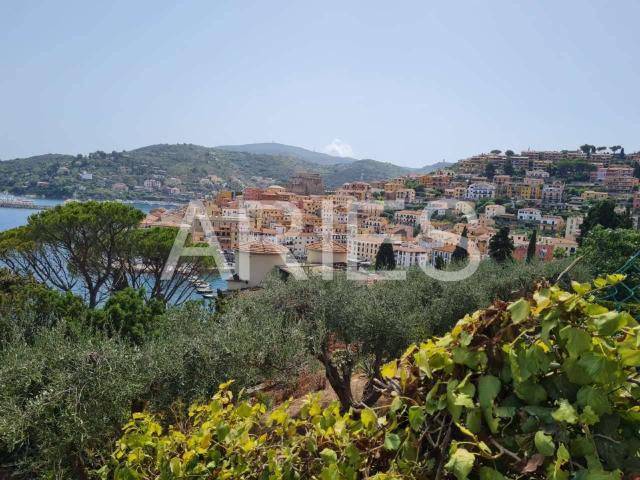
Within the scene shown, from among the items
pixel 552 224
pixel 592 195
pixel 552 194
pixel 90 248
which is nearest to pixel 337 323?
pixel 90 248

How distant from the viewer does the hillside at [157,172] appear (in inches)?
3554

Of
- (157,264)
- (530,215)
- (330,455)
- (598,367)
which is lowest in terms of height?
(530,215)

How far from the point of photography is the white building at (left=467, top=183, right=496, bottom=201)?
70.9m

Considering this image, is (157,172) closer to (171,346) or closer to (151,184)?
(151,184)

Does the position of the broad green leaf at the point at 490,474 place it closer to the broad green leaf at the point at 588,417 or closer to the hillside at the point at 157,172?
the broad green leaf at the point at 588,417

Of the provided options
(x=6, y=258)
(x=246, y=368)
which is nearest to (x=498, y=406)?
(x=246, y=368)

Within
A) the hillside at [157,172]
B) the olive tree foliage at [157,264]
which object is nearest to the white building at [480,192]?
the hillside at [157,172]

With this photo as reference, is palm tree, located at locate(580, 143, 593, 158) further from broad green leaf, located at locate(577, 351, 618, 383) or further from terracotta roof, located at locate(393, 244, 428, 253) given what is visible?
broad green leaf, located at locate(577, 351, 618, 383)

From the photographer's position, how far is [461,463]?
813 mm

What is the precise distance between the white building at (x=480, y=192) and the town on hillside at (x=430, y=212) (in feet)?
0.48

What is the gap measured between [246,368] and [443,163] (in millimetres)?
179221

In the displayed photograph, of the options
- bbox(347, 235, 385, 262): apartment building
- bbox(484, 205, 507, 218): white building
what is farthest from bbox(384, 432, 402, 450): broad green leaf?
bbox(484, 205, 507, 218): white building

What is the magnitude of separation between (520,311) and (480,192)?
74257 mm

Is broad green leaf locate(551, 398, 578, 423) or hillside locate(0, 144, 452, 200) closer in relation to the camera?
broad green leaf locate(551, 398, 578, 423)
